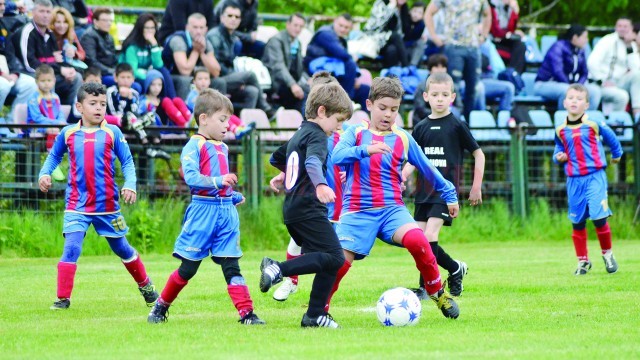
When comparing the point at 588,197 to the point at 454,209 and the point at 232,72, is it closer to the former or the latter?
the point at 454,209

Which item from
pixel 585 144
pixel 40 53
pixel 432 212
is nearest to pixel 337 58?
pixel 40 53

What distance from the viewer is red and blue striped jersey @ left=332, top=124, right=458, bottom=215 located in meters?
8.41

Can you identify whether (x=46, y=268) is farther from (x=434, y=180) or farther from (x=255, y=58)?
(x=255, y=58)

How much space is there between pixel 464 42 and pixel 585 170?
7109mm

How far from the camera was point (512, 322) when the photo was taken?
26.6 feet

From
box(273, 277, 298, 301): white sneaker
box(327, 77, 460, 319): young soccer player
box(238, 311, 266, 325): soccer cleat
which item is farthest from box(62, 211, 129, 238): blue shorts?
box(327, 77, 460, 319): young soccer player

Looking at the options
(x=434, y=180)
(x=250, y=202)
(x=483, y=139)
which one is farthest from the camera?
(x=483, y=139)

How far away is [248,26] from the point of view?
64.3 feet

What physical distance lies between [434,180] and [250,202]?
826cm

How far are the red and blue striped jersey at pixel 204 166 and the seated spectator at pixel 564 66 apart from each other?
13.2 m

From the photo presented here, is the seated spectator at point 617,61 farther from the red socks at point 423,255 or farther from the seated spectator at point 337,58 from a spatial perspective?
the red socks at point 423,255

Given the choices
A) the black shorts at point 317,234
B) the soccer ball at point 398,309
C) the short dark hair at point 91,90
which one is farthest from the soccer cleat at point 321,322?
the short dark hair at point 91,90

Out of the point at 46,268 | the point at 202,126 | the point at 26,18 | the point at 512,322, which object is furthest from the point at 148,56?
the point at 512,322

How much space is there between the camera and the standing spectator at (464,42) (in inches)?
759
